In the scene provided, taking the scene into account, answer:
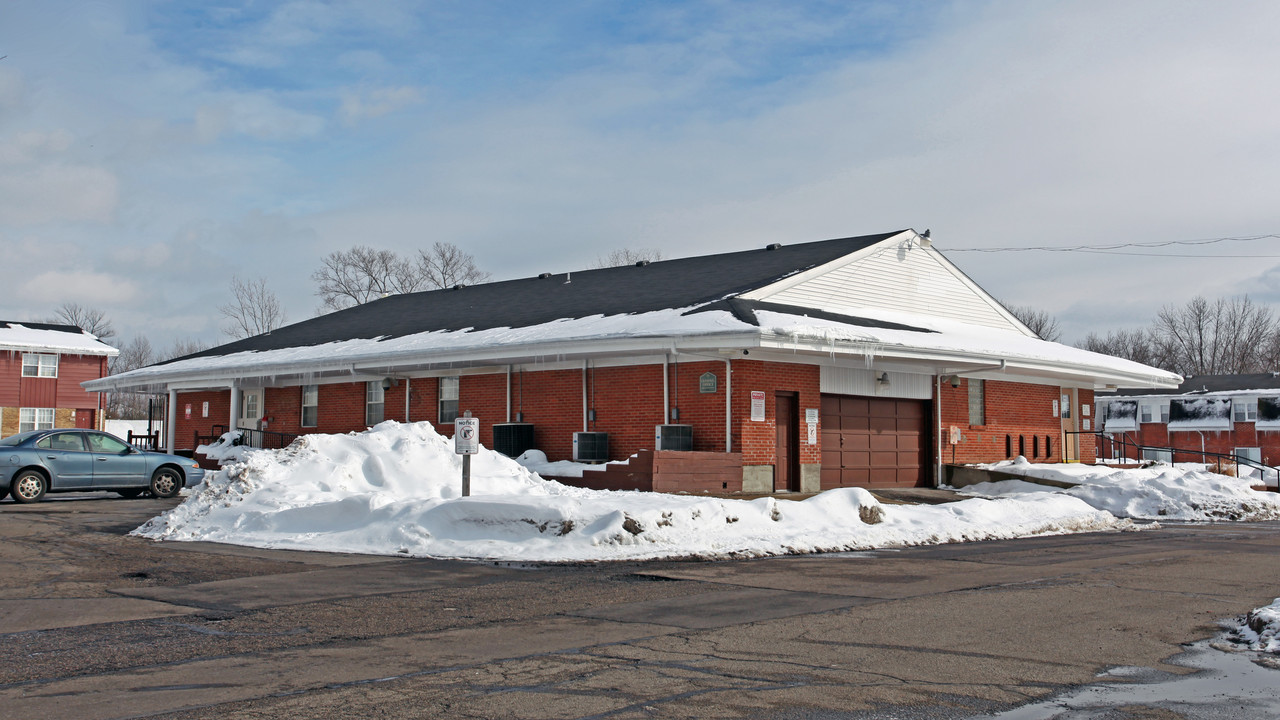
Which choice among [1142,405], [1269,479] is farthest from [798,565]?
[1142,405]

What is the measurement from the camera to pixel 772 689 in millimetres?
6262

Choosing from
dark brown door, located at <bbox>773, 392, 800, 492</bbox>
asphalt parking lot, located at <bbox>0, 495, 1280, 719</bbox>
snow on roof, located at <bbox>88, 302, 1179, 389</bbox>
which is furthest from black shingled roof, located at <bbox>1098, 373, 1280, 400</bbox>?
asphalt parking lot, located at <bbox>0, 495, 1280, 719</bbox>

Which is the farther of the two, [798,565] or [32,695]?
[798,565]

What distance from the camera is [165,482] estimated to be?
2166 centimetres

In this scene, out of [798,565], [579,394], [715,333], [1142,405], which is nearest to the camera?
[798,565]

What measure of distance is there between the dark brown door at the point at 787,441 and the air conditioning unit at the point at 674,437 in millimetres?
1986

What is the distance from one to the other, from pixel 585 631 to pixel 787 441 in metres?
14.3

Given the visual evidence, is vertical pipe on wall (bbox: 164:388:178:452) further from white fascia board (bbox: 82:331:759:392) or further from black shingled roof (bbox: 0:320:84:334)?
black shingled roof (bbox: 0:320:84:334)

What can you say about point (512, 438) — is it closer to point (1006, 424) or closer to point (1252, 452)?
point (1006, 424)

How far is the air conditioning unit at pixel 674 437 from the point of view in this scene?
20.6 metres

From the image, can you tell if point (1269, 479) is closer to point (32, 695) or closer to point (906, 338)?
point (906, 338)

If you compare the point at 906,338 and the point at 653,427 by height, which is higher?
the point at 906,338

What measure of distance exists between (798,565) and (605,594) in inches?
123

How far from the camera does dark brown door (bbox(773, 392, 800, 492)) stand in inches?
857
